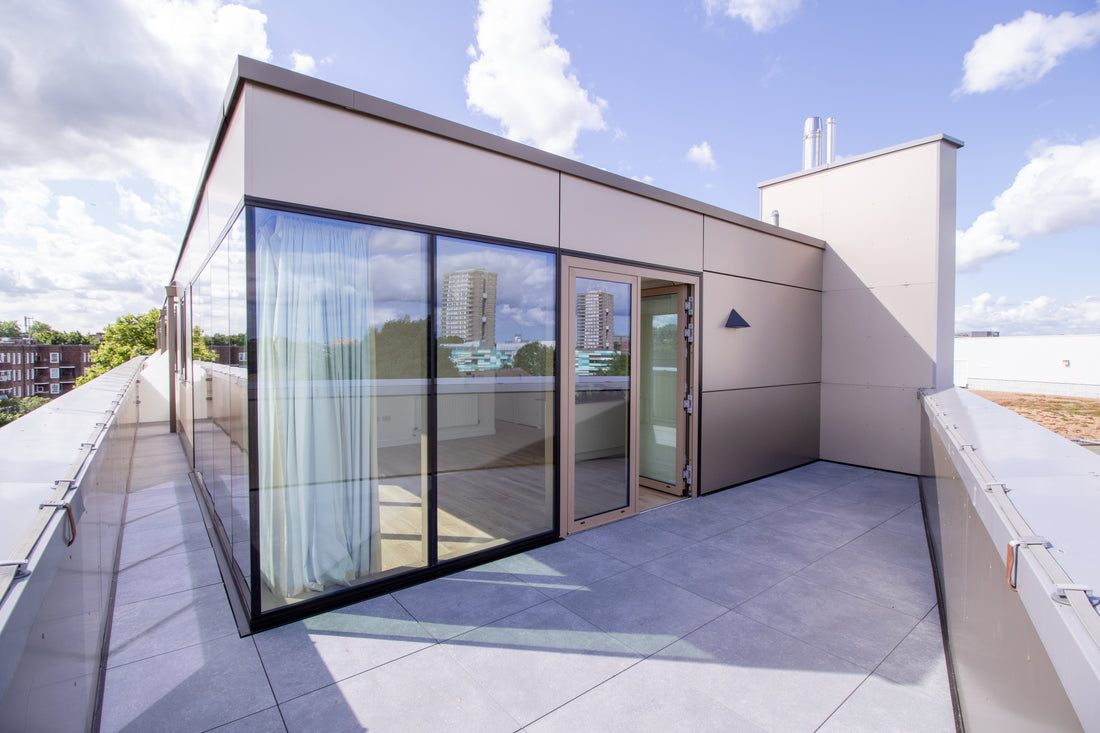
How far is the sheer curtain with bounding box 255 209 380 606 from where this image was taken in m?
2.68

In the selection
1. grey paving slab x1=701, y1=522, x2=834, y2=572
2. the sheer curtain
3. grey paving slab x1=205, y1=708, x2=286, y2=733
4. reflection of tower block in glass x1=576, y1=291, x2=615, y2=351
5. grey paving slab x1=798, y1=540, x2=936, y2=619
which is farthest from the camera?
reflection of tower block in glass x1=576, y1=291, x2=615, y2=351

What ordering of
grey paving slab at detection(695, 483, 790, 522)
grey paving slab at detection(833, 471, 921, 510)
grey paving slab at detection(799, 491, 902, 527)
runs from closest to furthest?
grey paving slab at detection(799, 491, 902, 527) < grey paving slab at detection(695, 483, 790, 522) < grey paving slab at detection(833, 471, 921, 510)

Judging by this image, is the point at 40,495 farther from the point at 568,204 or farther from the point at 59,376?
the point at 59,376

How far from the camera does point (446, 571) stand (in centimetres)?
328

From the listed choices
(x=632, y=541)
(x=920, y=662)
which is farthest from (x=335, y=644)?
(x=920, y=662)

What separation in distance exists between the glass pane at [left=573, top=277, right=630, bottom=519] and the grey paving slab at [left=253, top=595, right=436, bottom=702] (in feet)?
5.91

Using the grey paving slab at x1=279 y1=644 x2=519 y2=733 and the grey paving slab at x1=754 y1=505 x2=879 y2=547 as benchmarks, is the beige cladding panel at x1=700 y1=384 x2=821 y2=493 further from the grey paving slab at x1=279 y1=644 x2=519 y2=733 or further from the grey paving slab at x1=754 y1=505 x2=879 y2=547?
the grey paving slab at x1=279 y1=644 x2=519 y2=733

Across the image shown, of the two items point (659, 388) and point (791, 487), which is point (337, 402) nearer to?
point (659, 388)

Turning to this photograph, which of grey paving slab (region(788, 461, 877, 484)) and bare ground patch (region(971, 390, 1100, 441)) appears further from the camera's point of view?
bare ground patch (region(971, 390, 1100, 441))

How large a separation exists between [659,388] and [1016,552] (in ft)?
14.4

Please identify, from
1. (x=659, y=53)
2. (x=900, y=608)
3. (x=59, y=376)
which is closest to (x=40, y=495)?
(x=900, y=608)

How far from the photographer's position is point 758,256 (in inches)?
228

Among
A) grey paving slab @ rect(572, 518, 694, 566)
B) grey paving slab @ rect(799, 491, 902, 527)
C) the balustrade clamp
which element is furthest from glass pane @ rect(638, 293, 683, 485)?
the balustrade clamp

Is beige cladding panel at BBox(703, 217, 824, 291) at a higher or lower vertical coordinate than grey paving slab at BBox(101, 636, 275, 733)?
higher
